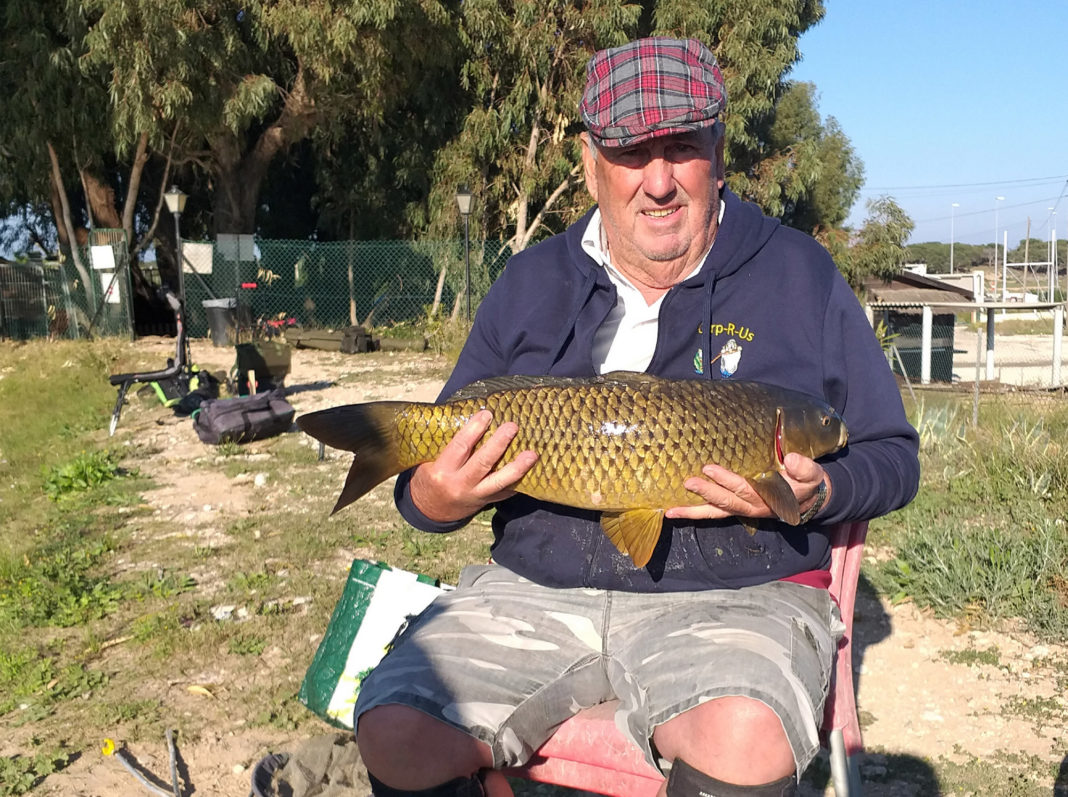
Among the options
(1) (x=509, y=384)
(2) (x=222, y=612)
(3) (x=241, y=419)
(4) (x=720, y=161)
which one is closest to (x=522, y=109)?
(3) (x=241, y=419)

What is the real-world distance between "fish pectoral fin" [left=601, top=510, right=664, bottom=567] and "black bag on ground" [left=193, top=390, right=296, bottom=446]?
23.5 ft

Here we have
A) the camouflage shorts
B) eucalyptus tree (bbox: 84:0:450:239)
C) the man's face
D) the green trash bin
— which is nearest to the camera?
the camouflage shorts

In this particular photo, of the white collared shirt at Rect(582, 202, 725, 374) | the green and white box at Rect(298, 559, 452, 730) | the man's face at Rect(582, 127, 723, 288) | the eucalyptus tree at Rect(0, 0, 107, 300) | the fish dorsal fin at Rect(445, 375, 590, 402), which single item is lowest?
the green and white box at Rect(298, 559, 452, 730)

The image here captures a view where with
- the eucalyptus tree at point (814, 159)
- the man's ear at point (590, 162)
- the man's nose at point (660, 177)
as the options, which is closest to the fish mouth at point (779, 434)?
the man's nose at point (660, 177)

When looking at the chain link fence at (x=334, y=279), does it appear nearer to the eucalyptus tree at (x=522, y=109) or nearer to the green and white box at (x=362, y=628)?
the eucalyptus tree at (x=522, y=109)

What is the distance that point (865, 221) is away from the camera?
3394 centimetres

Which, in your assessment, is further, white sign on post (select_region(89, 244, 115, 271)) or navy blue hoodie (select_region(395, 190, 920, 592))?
white sign on post (select_region(89, 244, 115, 271))

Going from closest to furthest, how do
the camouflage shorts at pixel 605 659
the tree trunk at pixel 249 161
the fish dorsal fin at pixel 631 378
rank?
the camouflage shorts at pixel 605 659 < the fish dorsal fin at pixel 631 378 < the tree trunk at pixel 249 161

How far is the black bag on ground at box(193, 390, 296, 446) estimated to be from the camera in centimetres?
877

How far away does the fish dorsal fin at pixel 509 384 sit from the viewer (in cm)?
230

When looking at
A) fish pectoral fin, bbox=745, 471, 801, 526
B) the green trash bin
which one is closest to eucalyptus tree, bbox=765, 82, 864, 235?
the green trash bin

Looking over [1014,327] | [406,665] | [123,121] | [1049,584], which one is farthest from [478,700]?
[1014,327]

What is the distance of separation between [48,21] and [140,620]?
61.8ft

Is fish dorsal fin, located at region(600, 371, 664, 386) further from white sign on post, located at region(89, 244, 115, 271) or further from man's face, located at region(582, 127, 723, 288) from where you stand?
white sign on post, located at region(89, 244, 115, 271)
